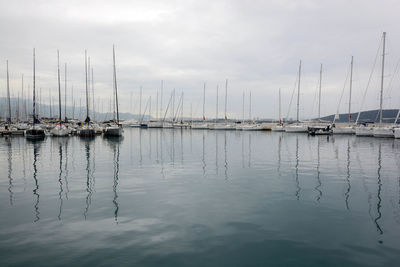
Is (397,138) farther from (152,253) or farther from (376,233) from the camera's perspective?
(152,253)

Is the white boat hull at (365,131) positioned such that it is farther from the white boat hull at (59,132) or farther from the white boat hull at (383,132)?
the white boat hull at (59,132)

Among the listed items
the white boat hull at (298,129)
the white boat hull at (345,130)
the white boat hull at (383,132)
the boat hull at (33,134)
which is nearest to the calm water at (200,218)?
the boat hull at (33,134)

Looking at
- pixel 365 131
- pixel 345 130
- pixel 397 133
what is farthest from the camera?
pixel 345 130

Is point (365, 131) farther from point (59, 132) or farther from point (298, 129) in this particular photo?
point (59, 132)

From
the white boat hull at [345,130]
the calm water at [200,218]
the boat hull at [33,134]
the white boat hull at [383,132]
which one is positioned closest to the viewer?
the calm water at [200,218]

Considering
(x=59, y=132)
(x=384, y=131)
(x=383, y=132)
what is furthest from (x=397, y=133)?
(x=59, y=132)

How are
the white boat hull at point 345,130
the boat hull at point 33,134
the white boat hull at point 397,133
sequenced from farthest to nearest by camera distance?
the white boat hull at point 345,130
the white boat hull at point 397,133
the boat hull at point 33,134

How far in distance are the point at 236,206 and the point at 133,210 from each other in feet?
14.3

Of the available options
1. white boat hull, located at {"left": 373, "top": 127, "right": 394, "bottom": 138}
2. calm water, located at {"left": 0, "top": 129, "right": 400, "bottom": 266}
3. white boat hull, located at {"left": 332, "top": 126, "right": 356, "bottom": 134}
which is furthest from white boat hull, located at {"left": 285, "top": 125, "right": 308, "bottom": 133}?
calm water, located at {"left": 0, "top": 129, "right": 400, "bottom": 266}

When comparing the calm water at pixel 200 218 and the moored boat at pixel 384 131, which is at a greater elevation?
the moored boat at pixel 384 131

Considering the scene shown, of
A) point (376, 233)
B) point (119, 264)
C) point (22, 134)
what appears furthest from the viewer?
point (22, 134)

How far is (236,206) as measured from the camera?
12016 mm

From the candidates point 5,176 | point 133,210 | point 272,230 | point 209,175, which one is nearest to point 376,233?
point 272,230

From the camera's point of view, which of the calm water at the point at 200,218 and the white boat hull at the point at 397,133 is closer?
the calm water at the point at 200,218
